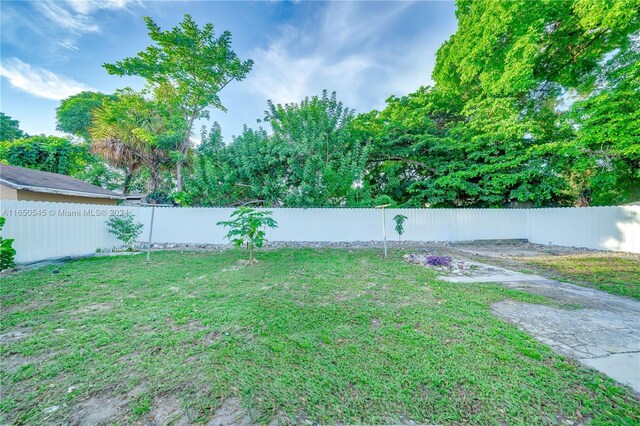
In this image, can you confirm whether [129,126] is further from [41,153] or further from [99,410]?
[99,410]

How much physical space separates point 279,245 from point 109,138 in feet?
30.7

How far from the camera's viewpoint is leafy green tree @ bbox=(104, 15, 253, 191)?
30.7ft

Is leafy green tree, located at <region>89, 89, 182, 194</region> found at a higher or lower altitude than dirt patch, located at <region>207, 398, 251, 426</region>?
higher

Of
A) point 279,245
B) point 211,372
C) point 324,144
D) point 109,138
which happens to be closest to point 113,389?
point 211,372

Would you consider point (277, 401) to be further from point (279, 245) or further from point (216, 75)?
point (216, 75)

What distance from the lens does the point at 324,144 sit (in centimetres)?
891

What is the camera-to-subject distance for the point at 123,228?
687 centimetres

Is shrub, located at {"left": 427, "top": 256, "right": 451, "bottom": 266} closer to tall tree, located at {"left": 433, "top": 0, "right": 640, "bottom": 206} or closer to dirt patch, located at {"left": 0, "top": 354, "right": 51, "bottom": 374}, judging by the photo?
tall tree, located at {"left": 433, "top": 0, "right": 640, "bottom": 206}

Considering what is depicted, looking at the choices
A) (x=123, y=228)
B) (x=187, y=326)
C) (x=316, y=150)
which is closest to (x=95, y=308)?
(x=187, y=326)

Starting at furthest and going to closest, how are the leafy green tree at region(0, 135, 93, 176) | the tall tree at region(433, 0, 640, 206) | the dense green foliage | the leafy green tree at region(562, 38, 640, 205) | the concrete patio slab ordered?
the leafy green tree at region(0, 135, 93, 176), the tall tree at region(433, 0, 640, 206), the dense green foliage, the leafy green tree at region(562, 38, 640, 205), the concrete patio slab

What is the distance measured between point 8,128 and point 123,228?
58.9 ft

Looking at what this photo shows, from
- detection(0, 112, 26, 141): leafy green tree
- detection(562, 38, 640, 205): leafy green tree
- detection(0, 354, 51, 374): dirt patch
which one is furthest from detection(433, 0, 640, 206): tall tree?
detection(0, 112, 26, 141): leafy green tree

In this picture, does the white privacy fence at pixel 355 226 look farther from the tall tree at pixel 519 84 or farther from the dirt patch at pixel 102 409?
the dirt patch at pixel 102 409

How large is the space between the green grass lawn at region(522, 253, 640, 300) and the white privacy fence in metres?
1.20
